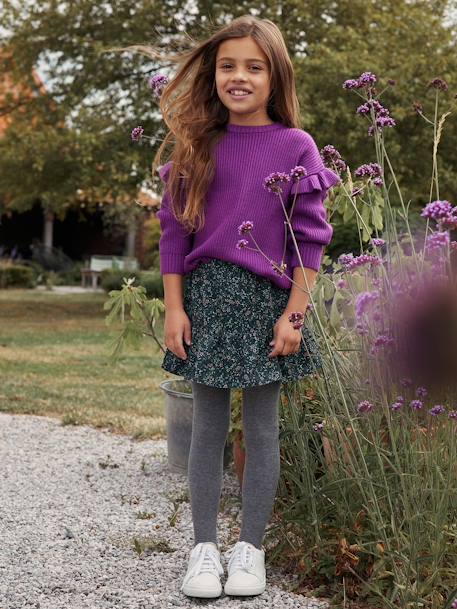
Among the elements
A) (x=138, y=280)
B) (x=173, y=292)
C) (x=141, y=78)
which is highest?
(x=141, y=78)

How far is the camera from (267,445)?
238cm

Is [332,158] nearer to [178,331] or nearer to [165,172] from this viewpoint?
[165,172]

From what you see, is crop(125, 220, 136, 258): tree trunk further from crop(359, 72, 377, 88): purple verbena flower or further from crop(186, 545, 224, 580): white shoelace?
crop(359, 72, 377, 88): purple verbena flower

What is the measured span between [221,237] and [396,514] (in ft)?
2.71

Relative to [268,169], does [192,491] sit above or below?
below

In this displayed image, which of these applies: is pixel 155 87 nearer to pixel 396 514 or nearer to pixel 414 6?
pixel 396 514

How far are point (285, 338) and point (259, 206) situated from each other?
1.15ft

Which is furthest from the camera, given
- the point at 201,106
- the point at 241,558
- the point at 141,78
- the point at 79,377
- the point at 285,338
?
the point at 141,78

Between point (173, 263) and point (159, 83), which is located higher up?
point (159, 83)

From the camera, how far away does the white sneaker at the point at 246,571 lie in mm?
2266

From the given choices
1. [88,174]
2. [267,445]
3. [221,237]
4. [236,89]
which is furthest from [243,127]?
[88,174]

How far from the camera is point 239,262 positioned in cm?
225

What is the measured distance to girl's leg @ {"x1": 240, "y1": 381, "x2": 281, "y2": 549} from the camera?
2365mm

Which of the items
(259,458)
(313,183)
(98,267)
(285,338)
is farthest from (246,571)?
(98,267)
